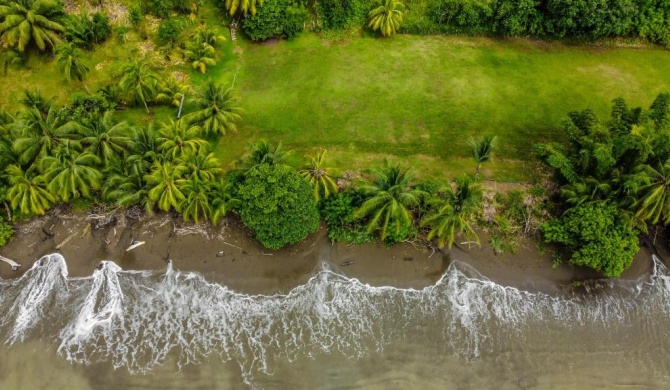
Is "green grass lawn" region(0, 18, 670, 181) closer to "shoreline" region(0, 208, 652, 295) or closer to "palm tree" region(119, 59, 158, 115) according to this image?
A: "palm tree" region(119, 59, 158, 115)

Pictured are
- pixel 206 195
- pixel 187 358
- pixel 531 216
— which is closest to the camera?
pixel 187 358

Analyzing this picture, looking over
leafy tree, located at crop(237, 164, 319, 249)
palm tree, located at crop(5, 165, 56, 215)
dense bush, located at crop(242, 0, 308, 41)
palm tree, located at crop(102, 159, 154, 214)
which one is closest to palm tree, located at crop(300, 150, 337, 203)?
leafy tree, located at crop(237, 164, 319, 249)

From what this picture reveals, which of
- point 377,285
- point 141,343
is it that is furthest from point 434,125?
point 141,343

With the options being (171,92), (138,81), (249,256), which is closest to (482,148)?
(249,256)

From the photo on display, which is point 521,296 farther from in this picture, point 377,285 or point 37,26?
point 37,26

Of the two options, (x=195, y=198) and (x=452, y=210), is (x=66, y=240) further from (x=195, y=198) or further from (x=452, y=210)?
(x=452, y=210)

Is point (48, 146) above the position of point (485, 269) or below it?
above
